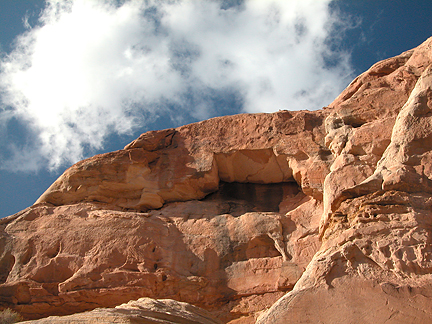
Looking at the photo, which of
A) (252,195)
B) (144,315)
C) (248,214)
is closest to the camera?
(144,315)

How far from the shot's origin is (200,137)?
1575 cm

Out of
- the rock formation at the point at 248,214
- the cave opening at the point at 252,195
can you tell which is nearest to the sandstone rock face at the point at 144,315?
the rock formation at the point at 248,214

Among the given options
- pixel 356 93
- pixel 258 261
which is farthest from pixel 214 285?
pixel 356 93

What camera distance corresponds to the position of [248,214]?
44.9ft

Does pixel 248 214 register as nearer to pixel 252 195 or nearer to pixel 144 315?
pixel 252 195

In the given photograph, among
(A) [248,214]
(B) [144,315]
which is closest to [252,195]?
(A) [248,214]

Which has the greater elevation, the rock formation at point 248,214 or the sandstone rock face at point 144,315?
the rock formation at point 248,214

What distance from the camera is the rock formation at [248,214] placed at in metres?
7.69

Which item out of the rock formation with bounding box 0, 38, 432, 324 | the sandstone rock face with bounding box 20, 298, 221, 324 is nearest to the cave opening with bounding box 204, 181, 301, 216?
the rock formation with bounding box 0, 38, 432, 324

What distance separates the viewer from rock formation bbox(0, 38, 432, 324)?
7.69 meters

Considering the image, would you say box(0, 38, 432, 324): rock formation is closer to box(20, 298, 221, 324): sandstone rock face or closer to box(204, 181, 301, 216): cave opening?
box(204, 181, 301, 216): cave opening

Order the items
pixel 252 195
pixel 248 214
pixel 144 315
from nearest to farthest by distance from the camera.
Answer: pixel 144 315 < pixel 248 214 < pixel 252 195

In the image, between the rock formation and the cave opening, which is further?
the cave opening

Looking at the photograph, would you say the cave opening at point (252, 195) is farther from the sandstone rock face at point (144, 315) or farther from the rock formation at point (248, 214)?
the sandstone rock face at point (144, 315)
